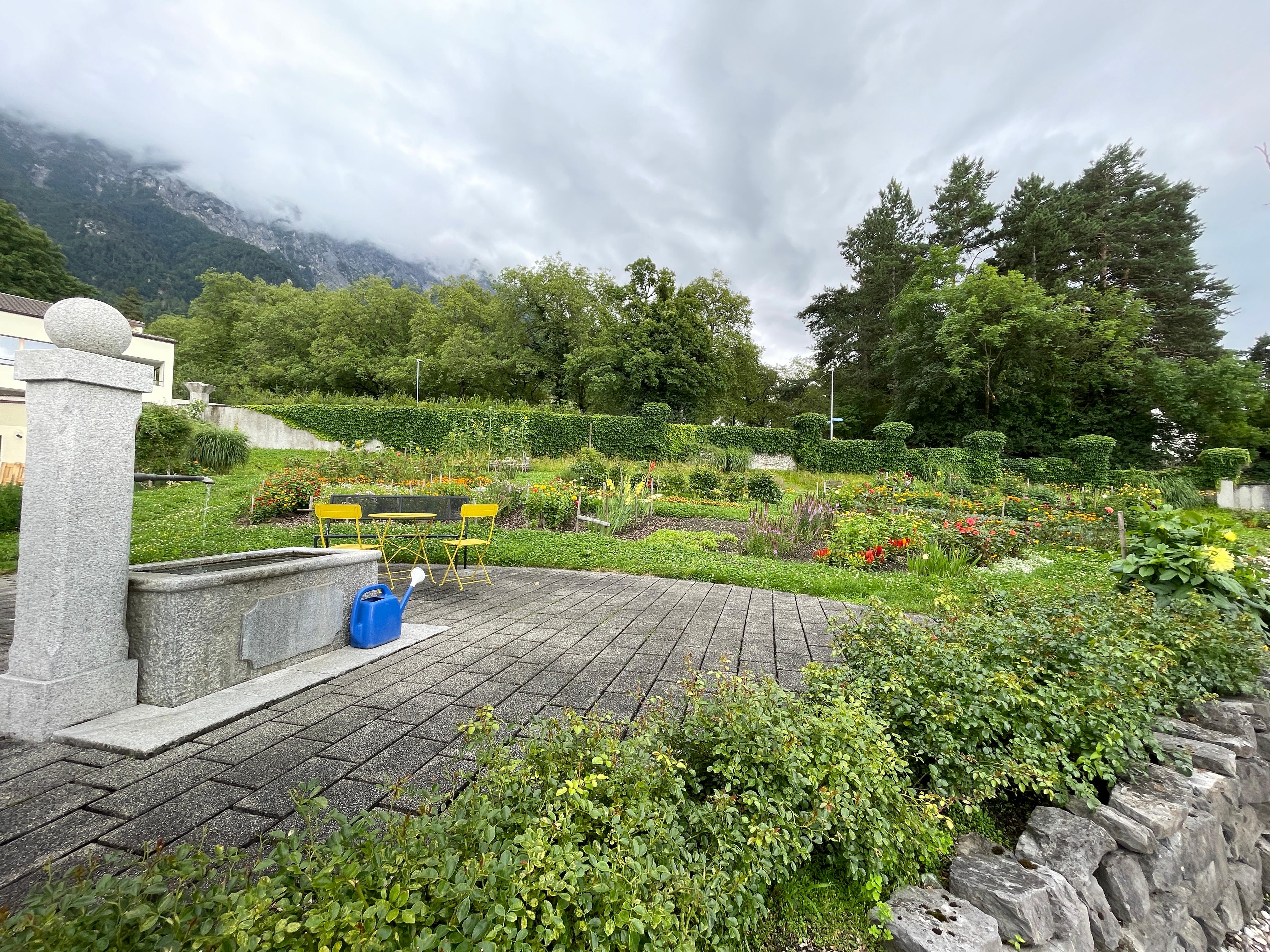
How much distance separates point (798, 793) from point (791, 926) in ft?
1.21

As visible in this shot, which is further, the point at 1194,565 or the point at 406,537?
the point at 406,537

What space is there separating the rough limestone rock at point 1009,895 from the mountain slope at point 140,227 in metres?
47.1

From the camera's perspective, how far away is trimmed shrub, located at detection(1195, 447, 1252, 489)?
63.8ft

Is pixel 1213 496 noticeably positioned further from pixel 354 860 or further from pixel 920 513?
pixel 354 860

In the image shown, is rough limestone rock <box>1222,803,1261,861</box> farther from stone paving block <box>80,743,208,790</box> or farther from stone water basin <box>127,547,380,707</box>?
stone water basin <box>127,547,380,707</box>

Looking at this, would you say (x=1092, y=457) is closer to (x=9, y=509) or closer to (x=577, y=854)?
(x=577, y=854)

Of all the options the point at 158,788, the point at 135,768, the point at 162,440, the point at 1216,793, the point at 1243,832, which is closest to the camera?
the point at 158,788

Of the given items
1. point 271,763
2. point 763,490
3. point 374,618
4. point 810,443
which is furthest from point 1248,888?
point 810,443

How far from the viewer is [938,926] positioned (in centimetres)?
163

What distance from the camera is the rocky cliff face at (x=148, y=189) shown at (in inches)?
4003

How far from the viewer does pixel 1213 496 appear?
714 inches

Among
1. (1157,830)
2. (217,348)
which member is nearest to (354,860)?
(1157,830)

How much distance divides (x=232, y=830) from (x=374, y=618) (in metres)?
1.96

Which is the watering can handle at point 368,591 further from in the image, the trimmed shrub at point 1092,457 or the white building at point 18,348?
the trimmed shrub at point 1092,457
